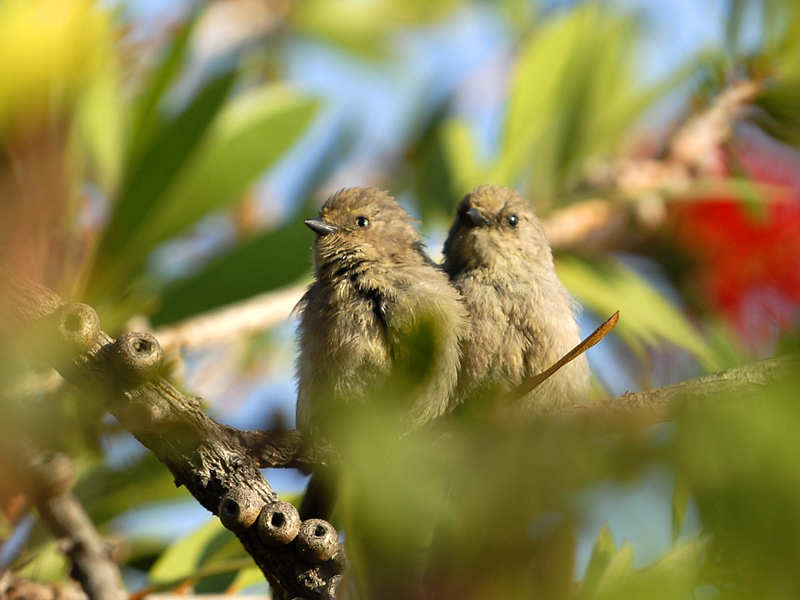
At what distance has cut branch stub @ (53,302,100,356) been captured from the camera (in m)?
1.62

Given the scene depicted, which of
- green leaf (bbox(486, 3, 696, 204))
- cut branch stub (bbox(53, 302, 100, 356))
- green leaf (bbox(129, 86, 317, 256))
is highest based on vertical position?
green leaf (bbox(486, 3, 696, 204))

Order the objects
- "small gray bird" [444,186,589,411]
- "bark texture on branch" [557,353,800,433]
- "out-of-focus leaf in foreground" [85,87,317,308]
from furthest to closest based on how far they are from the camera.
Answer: "out-of-focus leaf in foreground" [85,87,317,308], "small gray bird" [444,186,589,411], "bark texture on branch" [557,353,800,433]

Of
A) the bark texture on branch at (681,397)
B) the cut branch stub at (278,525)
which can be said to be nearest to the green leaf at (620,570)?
the bark texture on branch at (681,397)

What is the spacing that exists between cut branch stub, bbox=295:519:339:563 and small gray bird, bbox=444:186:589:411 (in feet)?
4.14

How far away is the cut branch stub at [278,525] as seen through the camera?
1.64 m

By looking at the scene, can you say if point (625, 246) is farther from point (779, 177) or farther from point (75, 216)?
point (75, 216)

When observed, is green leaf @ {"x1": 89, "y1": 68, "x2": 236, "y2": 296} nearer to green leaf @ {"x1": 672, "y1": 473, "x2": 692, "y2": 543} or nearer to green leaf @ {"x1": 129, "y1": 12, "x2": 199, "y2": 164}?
green leaf @ {"x1": 129, "y1": 12, "x2": 199, "y2": 164}

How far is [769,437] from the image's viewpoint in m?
0.63

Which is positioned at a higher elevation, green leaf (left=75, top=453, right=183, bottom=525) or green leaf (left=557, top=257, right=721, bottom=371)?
green leaf (left=557, top=257, right=721, bottom=371)

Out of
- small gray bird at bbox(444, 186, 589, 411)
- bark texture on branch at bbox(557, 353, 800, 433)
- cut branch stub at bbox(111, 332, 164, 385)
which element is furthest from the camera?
small gray bird at bbox(444, 186, 589, 411)

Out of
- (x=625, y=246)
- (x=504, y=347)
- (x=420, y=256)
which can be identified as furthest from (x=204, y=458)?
(x=625, y=246)

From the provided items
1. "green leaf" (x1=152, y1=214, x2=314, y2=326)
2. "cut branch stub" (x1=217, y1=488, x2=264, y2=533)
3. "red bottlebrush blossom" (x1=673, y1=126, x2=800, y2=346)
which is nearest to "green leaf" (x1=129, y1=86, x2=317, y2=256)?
"green leaf" (x1=152, y1=214, x2=314, y2=326)

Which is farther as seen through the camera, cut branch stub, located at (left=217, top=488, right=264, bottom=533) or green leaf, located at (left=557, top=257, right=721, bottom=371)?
green leaf, located at (left=557, top=257, right=721, bottom=371)

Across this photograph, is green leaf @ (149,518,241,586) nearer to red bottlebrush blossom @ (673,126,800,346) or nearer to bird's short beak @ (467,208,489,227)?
bird's short beak @ (467,208,489,227)
